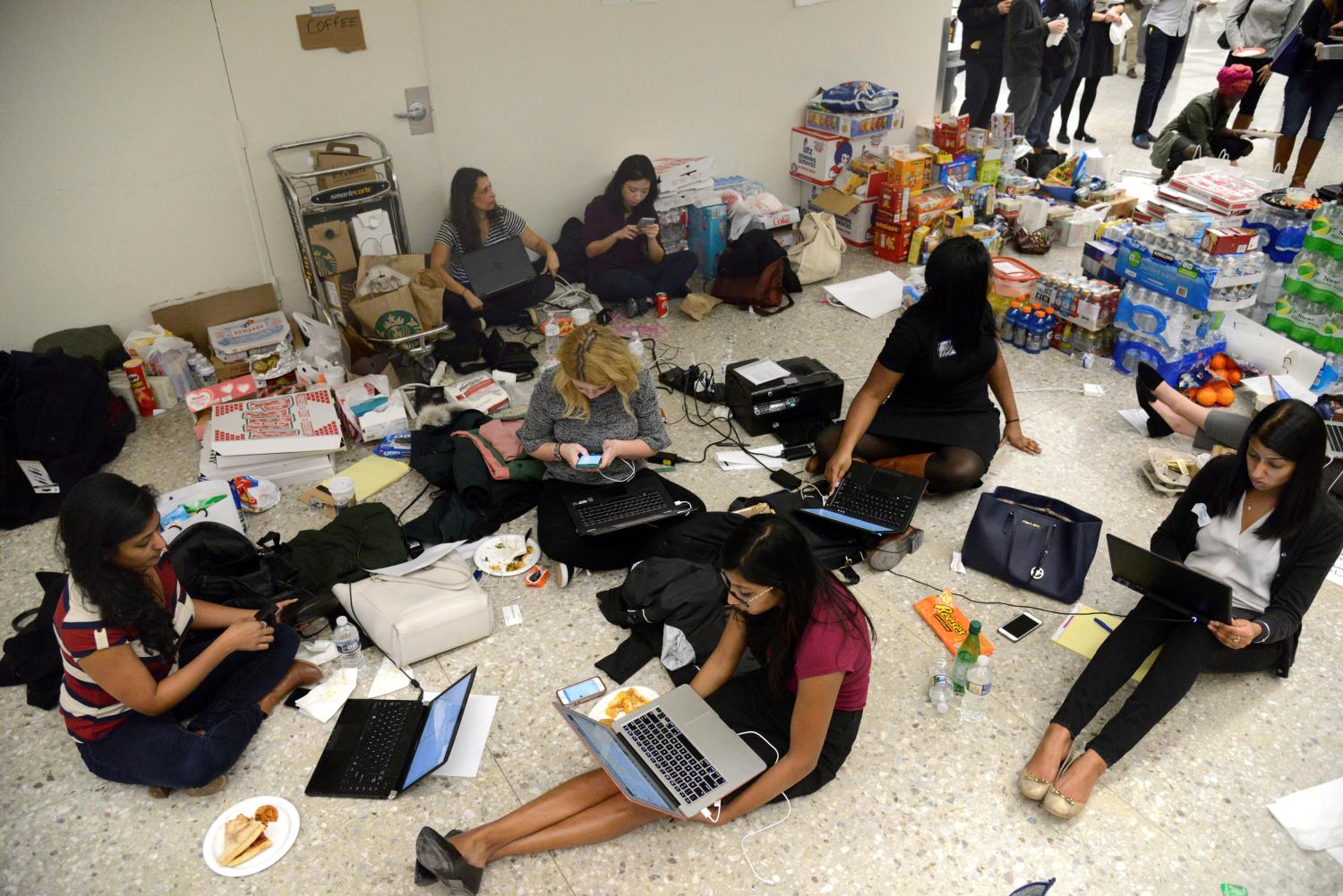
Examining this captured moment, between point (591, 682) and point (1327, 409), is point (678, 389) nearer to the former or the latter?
point (591, 682)

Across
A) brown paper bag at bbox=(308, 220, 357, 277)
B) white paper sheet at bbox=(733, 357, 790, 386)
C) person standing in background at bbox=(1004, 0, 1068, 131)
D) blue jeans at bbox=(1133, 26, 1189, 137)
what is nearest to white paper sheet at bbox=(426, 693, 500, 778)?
white paper sheet at bbox=(733, 357, 790, 386)

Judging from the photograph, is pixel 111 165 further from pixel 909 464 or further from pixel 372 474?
pixel 909 464

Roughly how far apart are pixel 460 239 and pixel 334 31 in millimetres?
1257

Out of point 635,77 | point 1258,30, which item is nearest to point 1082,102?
point 1258,30

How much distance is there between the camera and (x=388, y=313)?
4.90 m

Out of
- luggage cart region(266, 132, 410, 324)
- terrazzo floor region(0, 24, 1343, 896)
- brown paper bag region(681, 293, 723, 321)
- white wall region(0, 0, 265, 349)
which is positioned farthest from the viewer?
brown paper bag region(681, 293, 723, 321)

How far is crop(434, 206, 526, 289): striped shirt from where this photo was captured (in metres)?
5.37

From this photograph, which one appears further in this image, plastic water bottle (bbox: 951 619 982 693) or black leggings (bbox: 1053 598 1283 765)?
plastic water bottle (bbox: 951 619 982 693)

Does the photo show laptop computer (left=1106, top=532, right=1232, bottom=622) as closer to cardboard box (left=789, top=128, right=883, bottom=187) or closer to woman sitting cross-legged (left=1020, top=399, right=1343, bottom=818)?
woman sitting cross-legged (left=1020, top=399, right=1343, bottom=818)

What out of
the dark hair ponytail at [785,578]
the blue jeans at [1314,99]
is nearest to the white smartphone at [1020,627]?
the dark hair ponytail at [785,578]

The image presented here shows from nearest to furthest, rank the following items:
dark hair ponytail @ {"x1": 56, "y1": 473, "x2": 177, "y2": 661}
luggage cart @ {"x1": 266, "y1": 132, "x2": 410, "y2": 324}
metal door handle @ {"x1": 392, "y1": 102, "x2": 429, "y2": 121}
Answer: dark hair ponytail @ {"x1": 56, "y1": 473, "x2": 177, "y2": 661} → luggage cart @ {"x1": 266, "y1": 132, "x2": 410, "y2": 324} → metal door handle @ {"x1": 392, "y1": 102, "x2": 429, "y2": 121}

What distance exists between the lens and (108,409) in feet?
14.7

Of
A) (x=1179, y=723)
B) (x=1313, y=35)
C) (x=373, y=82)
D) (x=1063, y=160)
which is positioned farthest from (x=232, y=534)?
(x=1313, y=35)

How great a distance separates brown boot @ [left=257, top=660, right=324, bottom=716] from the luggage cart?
2471 mm
